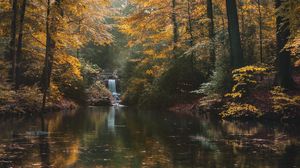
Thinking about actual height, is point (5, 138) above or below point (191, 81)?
below

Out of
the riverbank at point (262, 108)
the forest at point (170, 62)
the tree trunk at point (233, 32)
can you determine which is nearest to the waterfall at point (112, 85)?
the forest at point (170, 62)

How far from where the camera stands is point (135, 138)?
485 inches

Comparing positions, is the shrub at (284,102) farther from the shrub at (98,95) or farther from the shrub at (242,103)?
the shrub at (98,95)

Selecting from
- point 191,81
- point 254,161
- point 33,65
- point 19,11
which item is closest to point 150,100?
point 191,81

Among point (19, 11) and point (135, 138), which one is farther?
point (19, 11)

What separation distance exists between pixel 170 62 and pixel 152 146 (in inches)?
680

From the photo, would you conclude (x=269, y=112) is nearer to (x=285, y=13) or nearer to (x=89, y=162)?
(x=285, y=13)

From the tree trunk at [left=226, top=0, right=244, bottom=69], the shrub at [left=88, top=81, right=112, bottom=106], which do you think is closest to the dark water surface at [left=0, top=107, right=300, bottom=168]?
the tree trunk at [left=226, top=0, right=244, bottom=69]

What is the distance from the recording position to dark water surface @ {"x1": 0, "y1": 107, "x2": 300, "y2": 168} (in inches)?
333

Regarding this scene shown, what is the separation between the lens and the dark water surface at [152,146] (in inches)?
333

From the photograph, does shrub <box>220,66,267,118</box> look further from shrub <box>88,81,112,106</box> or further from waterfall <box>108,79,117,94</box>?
waterfall <box>108,79,117,94</box>

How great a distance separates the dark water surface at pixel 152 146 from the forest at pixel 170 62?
0.25 meters

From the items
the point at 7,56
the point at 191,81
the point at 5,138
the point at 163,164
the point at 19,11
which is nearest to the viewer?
the point at 163,164

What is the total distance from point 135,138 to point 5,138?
349 cm
